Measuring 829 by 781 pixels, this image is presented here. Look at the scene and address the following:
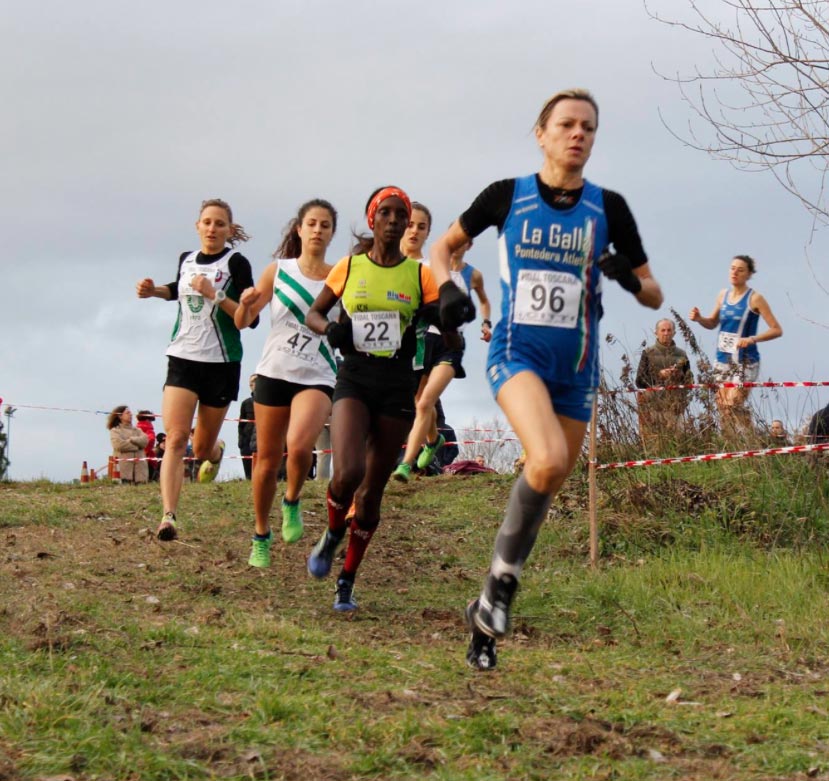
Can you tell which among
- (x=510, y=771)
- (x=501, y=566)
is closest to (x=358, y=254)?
(x=501, y=566)

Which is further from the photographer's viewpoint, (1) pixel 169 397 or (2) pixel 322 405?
(1) pixel 169 397

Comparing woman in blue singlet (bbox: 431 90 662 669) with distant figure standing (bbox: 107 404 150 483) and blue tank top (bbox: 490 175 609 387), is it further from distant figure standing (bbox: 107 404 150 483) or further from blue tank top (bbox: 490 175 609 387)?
distant figure standing (bbox: 107 404 150 483)

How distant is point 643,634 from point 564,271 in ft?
10.1

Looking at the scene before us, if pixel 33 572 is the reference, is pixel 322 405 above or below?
above

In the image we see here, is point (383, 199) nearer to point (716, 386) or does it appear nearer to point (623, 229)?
point (623, 229)

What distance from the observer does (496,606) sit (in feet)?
18.2

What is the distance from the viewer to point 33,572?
8.92 meters

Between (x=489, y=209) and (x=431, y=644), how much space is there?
8.34 feet

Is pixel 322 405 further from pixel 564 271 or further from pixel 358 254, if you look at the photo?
pixel 564 271

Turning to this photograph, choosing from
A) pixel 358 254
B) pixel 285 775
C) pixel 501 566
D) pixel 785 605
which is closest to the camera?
pixel 285 775

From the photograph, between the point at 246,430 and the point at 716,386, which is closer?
the point at 716,386

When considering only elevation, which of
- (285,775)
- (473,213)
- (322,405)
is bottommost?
(285,775)

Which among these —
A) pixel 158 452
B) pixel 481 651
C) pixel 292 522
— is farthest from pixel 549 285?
pixel 158 452

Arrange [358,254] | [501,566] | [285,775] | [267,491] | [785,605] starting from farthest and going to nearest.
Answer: [267,491] → [785,605] → [358,254] → [501,566] → [285,775]
